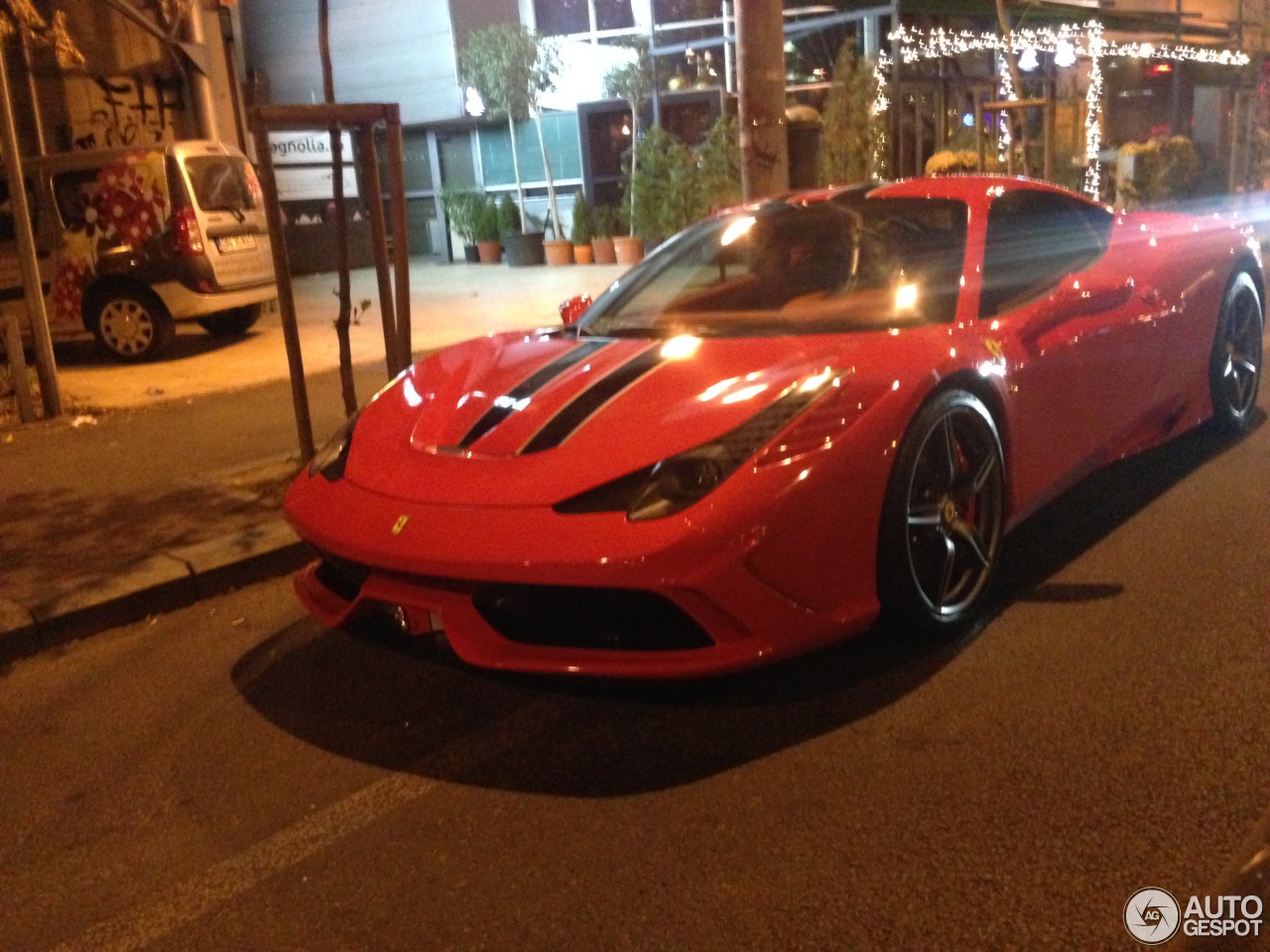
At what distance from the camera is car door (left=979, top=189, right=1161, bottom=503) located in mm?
3906

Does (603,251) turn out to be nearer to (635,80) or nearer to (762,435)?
(635,80)

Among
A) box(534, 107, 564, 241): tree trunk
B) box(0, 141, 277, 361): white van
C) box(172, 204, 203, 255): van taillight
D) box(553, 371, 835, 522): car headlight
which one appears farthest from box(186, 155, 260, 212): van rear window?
box(553, 371, 835, 522): car headlight

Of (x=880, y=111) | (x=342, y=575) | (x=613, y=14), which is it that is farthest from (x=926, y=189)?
(x=613, y=14)

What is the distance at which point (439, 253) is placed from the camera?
21.8m

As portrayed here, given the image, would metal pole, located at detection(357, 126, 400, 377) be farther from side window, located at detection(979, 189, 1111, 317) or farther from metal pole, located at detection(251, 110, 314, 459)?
side window, located at detection(979, 189, 1111, 317)

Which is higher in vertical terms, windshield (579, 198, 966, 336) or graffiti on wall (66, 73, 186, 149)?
graffiti on wall (66, 73, 186, 149)

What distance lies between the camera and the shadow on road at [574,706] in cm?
298

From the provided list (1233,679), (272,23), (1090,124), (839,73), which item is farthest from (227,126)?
(1233,679)

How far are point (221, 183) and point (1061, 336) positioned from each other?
8.28m

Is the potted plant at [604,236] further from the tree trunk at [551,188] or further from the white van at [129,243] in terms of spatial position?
the white van at [129,243]

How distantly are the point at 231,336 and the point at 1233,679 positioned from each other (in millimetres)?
10145

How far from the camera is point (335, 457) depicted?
3.66 meters

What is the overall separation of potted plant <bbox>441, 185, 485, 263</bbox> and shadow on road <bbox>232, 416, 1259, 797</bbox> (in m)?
16.5

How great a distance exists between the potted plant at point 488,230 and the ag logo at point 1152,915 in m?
18.1
